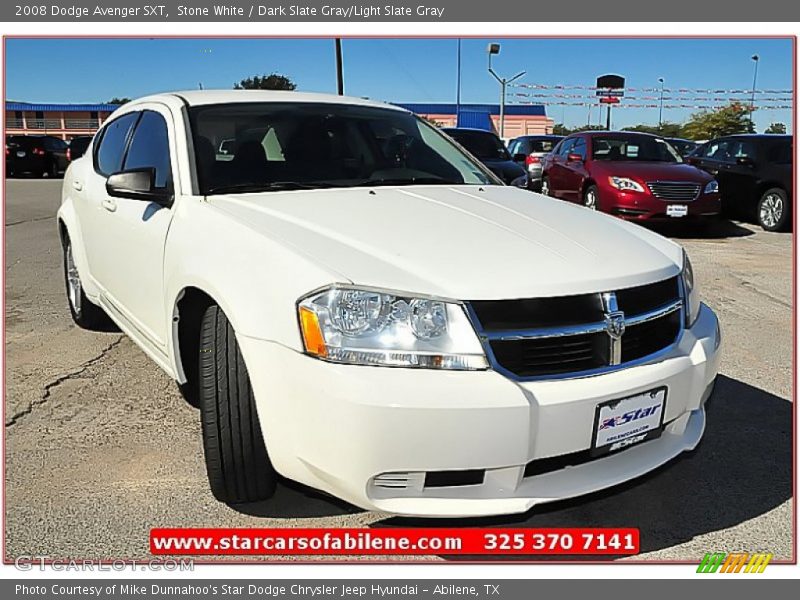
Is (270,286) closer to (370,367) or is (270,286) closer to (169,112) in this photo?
(370,367)

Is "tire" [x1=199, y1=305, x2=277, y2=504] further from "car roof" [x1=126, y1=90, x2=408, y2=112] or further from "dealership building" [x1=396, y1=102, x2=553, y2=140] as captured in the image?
"dealership building" [x1=396, y1=102, x2=553, y2=140]

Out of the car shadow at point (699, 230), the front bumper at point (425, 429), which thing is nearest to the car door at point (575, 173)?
the car shadow at point (699, 230)

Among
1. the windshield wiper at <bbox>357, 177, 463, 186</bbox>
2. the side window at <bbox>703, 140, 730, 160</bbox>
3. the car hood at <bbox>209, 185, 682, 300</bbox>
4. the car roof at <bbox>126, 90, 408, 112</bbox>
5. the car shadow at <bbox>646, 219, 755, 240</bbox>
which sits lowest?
the car shadow at <bbox>646, 219, 755, 240</bbox>

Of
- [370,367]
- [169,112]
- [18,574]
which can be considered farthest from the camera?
[169,112]

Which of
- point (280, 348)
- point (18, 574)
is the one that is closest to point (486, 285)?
point (280, 348)

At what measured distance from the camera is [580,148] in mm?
11125

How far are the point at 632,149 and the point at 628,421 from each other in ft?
30.2

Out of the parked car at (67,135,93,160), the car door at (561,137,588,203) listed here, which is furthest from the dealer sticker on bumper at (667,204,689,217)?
the parked car at (67,135,93,160)

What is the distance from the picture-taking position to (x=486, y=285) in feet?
7.06

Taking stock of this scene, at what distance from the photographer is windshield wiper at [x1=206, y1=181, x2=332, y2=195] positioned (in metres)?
3.02

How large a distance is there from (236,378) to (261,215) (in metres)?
0.66

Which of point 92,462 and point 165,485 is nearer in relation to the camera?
point 165,485

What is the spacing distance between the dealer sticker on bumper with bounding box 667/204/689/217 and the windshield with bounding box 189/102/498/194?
645 centimetres

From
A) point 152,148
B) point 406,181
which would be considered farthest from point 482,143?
point 152,148
